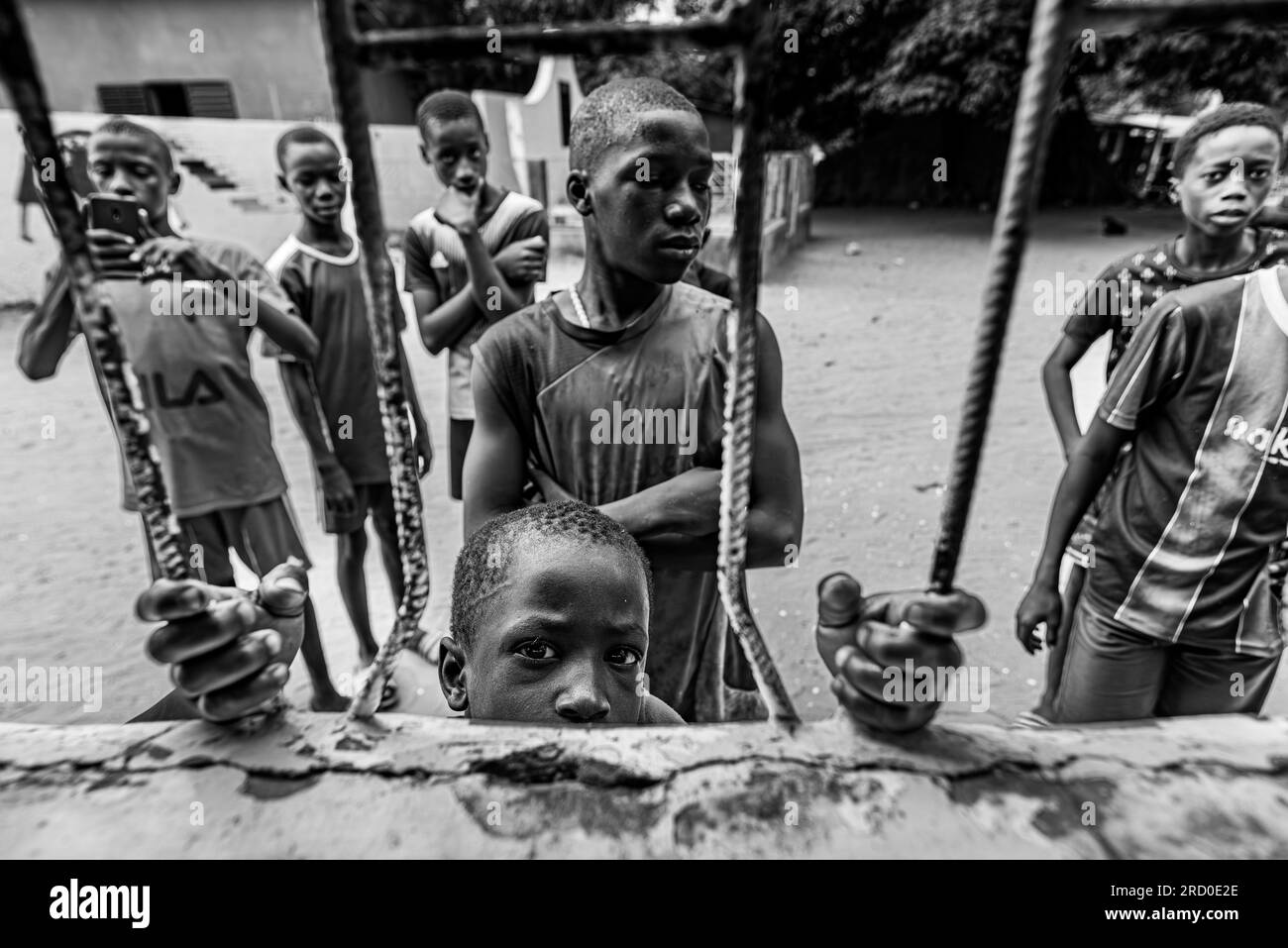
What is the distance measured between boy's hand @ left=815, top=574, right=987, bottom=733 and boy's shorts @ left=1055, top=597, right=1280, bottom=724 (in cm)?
149

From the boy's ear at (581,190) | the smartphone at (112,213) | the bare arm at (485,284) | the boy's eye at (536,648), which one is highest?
the boy's ear at (581,190)

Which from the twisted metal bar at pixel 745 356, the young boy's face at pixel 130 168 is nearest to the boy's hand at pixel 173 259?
the young boy's face at pixel 130 168

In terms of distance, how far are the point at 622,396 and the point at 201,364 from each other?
65.8 inches

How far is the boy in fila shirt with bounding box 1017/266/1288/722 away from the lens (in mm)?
1545

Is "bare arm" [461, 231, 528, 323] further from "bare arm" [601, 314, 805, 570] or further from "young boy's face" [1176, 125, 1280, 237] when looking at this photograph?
"young boy's face" [1176, 125, 1280, 237]

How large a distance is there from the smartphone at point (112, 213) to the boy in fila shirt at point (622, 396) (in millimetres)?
891

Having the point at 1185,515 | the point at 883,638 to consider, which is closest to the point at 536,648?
the point at 883,638

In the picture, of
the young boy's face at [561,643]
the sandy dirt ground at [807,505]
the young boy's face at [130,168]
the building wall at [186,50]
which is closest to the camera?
the young boy's face at [561,643]

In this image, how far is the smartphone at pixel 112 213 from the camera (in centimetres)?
157

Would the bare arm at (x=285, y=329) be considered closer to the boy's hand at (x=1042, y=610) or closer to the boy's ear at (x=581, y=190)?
the boy's ear at (x=581, y=190)

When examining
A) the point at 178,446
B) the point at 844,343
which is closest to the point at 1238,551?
the point at 178,446

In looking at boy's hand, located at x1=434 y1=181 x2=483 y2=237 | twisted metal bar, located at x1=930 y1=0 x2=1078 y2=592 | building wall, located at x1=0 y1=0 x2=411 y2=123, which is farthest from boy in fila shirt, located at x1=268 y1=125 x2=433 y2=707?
building wall, located at x1=0 y1=0 x2=411 y2=123

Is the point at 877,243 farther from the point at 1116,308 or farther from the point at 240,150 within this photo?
the point at 1116,308

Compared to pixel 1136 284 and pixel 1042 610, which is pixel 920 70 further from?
pixel 1042 610
